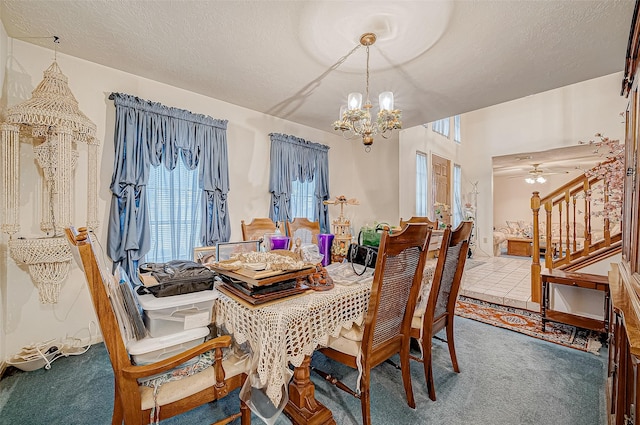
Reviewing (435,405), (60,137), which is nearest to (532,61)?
(435,405)

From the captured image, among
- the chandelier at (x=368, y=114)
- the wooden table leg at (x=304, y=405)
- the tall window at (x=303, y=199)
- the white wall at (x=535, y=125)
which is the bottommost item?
the wooden table leg at (x=304, y=405)

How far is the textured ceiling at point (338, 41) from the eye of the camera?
1772 mm

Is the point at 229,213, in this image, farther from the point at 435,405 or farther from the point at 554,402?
the point at 554,402

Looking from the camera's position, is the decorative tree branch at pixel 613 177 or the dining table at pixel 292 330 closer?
the dining table at pixel 292 330

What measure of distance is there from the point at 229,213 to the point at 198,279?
7.16 ft

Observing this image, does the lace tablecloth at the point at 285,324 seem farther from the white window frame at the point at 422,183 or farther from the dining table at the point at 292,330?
the white window frame at the point at 422,183

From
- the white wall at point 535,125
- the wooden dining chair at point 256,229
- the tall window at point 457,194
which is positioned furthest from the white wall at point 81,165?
the white wall at point 535,125

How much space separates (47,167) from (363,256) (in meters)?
2.48

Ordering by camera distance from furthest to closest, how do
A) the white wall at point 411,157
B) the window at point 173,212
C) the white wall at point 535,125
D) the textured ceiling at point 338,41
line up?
the white wall at point 535,125, the white wall at point 411,157, the window at point 173,212, the textured ceiling at point 338,41

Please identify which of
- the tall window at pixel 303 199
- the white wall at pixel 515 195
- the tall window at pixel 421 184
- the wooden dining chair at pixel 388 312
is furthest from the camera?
the white wall at pixel 515 195

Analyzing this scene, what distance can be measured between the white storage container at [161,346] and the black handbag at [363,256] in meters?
0.90

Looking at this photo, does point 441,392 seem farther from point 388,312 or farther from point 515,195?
point 515,195

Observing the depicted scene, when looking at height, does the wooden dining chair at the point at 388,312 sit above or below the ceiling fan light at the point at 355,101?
below

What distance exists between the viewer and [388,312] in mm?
1398
